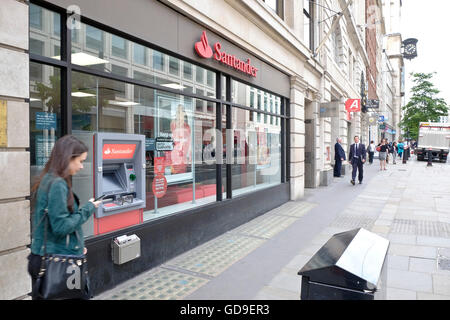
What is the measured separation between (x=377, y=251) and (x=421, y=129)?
3372cm

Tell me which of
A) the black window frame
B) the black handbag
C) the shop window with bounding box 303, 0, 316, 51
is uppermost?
the shop window with bounding box 303, 0, 316, 51

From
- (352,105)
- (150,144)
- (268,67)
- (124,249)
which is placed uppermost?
(352,105)

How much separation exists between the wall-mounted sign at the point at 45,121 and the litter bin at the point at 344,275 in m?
3.23

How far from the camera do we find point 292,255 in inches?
210

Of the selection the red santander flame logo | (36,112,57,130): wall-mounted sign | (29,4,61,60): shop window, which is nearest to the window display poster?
(36,112,57,130): wall-mounted sign

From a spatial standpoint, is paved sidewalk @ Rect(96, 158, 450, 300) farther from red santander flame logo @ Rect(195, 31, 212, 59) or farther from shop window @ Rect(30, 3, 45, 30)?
red santander flame logo @ Rect(195, 31, 212, 59)

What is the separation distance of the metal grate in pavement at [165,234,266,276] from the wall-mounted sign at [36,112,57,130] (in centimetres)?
243

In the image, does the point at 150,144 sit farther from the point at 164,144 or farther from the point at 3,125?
the point at 3,125

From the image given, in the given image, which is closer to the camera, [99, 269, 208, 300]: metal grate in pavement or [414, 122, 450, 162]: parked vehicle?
[99, 269, 208, 300]: metal grate in pavement

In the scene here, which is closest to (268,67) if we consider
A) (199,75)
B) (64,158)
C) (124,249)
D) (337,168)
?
(199,75)

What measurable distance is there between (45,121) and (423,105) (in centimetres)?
5282

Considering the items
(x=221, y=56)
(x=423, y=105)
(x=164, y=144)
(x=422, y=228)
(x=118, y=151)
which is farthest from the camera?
(x=423, y=105)

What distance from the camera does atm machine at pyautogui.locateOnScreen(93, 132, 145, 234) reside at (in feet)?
13.2

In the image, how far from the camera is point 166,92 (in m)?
5.55
